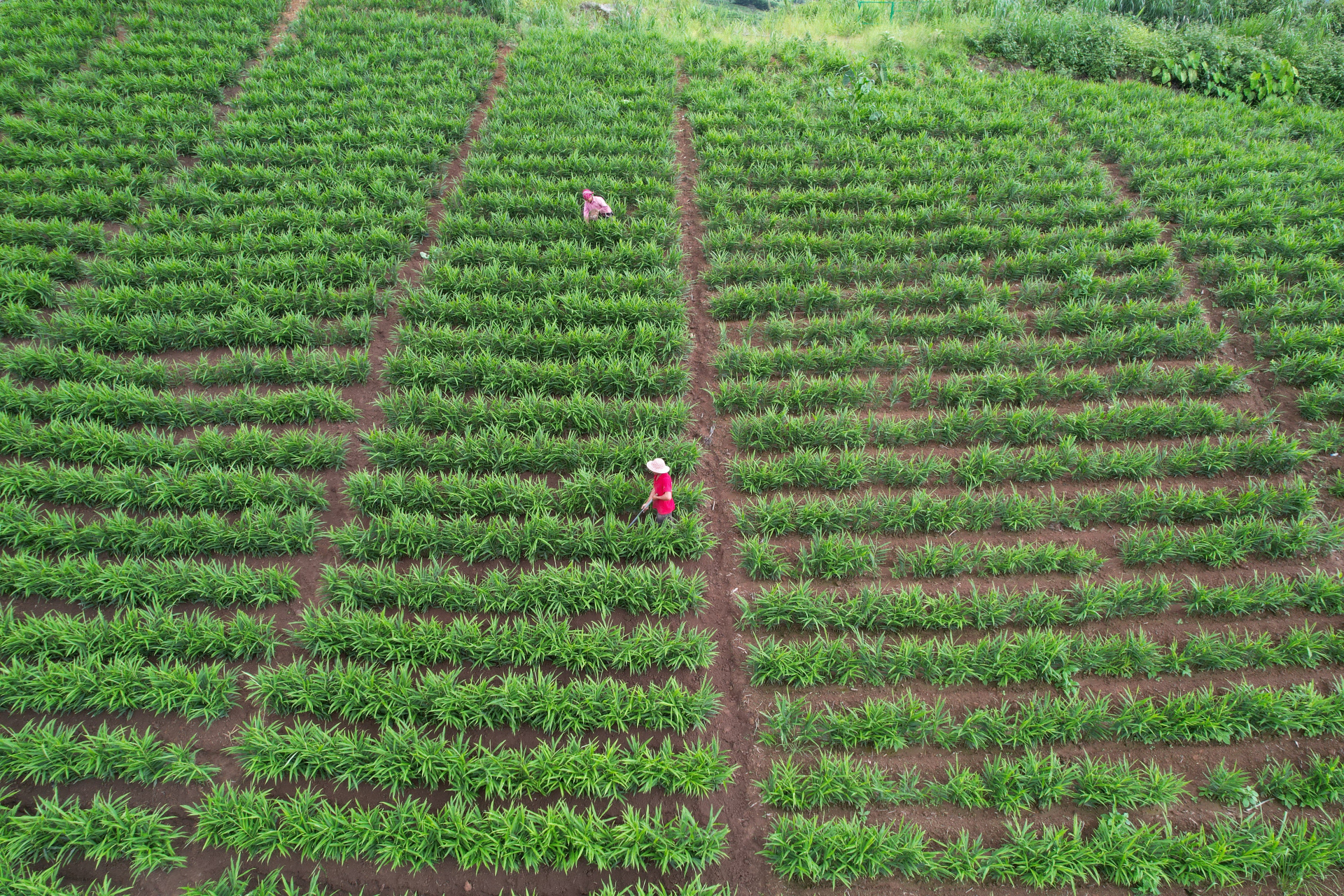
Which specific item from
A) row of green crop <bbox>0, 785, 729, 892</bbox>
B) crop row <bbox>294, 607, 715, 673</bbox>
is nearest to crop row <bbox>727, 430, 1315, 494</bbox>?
crop row <bbox>294, 607, 715, 673</bbox>

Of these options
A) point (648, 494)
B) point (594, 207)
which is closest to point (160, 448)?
point (648, 494)

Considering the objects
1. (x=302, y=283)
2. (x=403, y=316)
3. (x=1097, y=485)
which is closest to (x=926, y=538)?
(x=1097, y=485)

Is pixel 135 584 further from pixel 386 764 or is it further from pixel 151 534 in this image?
pixel 386 764

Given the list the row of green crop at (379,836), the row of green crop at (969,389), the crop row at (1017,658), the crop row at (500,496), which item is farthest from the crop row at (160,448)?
the crop row at (1017,658)

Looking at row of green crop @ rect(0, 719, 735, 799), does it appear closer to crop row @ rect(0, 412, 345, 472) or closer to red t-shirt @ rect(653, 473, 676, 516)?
red t-shirt @ rect(653, 473, 676, 516)

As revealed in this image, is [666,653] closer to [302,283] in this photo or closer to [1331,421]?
[302,283]

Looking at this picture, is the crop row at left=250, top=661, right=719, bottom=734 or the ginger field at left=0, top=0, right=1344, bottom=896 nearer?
the ginger field at left=0, top=0, right=1344, bottom=896

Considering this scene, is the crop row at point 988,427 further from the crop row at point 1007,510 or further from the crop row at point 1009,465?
the crop row at point 1007,510
